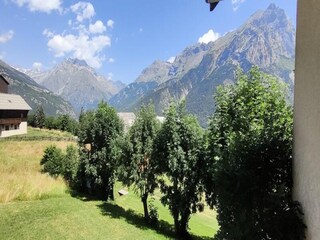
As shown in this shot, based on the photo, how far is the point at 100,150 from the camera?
30.0 meters

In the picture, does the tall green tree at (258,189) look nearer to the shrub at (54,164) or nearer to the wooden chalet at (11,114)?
the shrub at (54,164)

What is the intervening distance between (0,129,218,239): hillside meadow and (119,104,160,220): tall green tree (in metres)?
2.21

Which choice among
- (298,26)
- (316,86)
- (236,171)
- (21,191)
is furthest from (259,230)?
(21,191)

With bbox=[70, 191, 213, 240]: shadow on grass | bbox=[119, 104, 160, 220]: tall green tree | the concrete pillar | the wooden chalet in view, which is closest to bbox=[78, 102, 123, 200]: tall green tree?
bbox=[70, 191, 213, 240]: shadow on grass

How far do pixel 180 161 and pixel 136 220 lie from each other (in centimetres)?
511

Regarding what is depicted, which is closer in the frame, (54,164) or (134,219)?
(134,219)

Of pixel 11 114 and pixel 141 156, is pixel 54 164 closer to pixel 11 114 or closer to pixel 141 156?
pixel 141 156

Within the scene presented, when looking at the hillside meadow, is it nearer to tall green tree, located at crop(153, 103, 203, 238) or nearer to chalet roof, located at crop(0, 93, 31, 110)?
tall green tree, located at crop(153, 103, 203, 238)

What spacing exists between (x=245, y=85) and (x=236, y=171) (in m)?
9.37

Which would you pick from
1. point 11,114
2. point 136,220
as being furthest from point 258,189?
point 11,114

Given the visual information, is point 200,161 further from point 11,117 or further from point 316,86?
point 11,117

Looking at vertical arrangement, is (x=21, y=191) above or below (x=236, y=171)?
below

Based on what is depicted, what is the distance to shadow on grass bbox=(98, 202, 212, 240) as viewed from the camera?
23084 mm

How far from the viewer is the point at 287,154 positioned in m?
9.51
